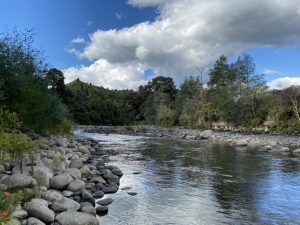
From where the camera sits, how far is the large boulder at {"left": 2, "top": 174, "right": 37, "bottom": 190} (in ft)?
34.9

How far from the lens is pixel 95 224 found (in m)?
9.10

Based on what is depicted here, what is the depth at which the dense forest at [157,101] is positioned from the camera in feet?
77.3

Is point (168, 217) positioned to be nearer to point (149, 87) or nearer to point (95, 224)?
point (95, 224)

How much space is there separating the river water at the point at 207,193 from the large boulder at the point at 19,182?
242cm

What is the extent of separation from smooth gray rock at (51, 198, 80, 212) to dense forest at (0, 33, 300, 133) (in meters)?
8.22

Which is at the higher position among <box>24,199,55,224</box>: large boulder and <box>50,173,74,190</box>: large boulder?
<box>50,173,74,190</box>: large boulder

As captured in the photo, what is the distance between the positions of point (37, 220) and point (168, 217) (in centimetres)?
354

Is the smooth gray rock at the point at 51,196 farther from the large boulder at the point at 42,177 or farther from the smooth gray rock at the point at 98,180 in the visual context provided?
the smooth gray rock at the point at 98,180

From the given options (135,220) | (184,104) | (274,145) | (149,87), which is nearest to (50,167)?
(135,220)

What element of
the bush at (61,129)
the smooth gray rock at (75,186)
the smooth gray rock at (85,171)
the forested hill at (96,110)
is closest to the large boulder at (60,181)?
the smooth gray rock at (75,186)

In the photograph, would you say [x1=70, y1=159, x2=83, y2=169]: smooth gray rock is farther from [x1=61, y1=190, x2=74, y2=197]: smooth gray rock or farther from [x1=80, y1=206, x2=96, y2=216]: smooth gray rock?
[x1=80, y1=206, x2=96, y2=216]: smooth gray rock

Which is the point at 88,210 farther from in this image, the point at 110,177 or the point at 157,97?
the point at 157,97

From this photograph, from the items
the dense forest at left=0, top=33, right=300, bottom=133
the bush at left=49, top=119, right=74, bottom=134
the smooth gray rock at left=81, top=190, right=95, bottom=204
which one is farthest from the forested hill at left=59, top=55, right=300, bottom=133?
the smooth gray rock at left=81, top=190, right=95, bottom=204

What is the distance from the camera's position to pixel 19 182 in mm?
10773
